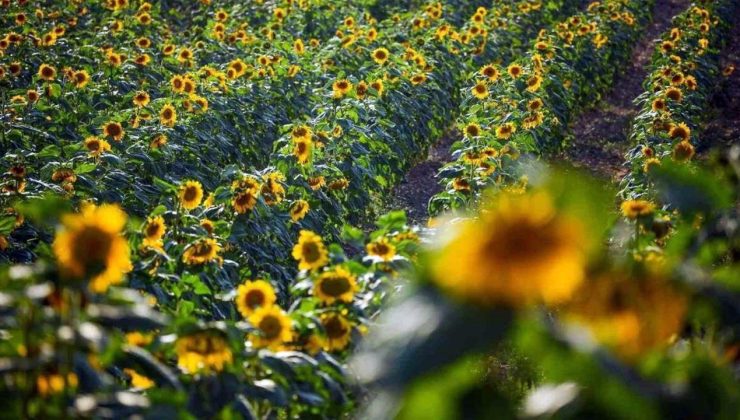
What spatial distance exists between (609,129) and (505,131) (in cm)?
319

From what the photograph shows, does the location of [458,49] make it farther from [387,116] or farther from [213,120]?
[213,120]

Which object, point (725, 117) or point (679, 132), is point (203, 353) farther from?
point (725, 117)

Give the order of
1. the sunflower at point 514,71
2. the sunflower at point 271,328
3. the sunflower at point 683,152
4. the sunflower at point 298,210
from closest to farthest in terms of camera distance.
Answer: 1. the sunflower at point 271,328
2. the sunflower at point 298,210
3. the sunflower at point 683,152
4. the sunflower at point 514,71

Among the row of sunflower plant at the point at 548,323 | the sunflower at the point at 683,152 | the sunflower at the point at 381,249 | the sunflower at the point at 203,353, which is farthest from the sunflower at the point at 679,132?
the row of sunflower plant at the point at 548,323

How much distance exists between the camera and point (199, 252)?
2883mm

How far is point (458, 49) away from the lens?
7.91m

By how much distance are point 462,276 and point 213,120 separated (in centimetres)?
473

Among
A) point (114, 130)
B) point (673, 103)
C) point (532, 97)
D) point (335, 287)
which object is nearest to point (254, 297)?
point (335, 287)

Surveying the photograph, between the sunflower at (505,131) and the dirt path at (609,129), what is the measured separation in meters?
0.67

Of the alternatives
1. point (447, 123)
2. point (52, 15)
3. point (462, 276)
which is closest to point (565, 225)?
point (462, 276)

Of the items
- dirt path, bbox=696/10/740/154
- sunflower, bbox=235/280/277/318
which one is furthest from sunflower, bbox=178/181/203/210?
dirt path, bbox=696/10/740/154

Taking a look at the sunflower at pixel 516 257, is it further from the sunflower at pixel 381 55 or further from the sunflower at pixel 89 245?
the sunflower at pixel 381 55

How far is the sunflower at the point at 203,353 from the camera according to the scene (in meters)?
1.52

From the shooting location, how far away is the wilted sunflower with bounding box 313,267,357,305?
1891 mm
